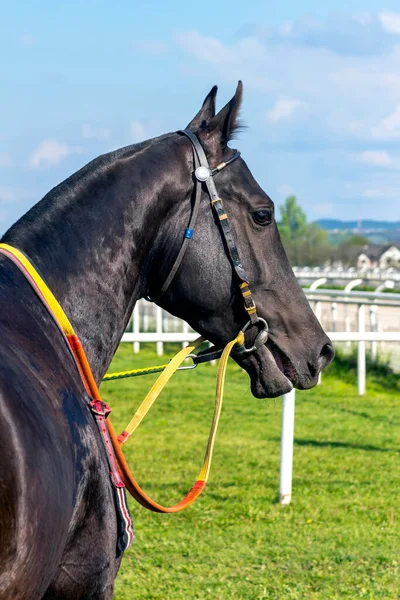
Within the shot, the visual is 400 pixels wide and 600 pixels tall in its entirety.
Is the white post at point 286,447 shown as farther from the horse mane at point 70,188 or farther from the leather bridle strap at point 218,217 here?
the horse mane at point 70,188

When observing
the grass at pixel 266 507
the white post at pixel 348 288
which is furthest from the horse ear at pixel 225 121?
the white post at pixel 348 288

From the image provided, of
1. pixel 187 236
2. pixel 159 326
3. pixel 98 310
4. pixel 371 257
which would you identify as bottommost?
pixel 371 257

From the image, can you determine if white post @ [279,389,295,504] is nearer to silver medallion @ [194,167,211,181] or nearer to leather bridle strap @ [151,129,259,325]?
leather bridle strap @ [151,129,259,325]

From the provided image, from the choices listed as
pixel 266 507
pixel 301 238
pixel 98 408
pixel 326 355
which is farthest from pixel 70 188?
pixel 301 238

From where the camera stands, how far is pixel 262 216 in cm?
312

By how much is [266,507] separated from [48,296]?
4429mm

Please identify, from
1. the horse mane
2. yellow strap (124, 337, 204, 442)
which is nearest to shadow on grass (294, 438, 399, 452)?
yellow strap (124, 337, 204, 442)

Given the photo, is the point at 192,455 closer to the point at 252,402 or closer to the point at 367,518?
the point at 367,518

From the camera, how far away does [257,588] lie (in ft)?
16.3

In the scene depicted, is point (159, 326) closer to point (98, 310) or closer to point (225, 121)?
point (225, 121)

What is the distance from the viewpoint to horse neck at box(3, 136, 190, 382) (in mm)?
2775

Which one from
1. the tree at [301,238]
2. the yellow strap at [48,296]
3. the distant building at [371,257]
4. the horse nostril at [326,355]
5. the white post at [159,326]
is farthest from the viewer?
the distant building at [371,257]

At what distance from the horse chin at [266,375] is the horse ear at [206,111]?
87 centimetres

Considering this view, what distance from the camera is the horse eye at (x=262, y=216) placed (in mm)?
3111
